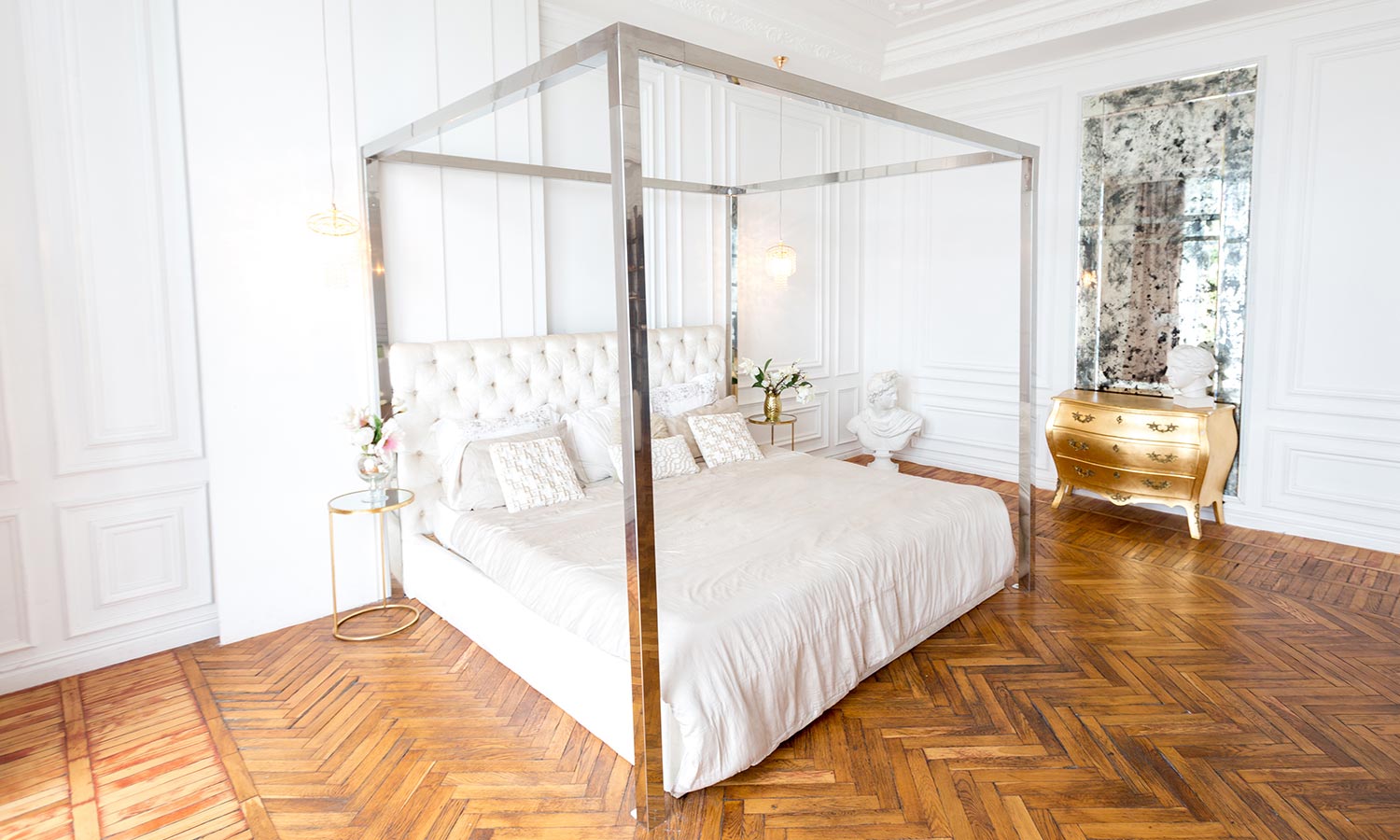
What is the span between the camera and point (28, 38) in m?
2.89

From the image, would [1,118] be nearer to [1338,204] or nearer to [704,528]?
[704,528]

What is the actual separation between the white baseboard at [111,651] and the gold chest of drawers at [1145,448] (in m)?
4.87

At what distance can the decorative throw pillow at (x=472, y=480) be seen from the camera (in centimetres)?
356

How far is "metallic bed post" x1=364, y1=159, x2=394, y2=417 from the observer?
356 cm

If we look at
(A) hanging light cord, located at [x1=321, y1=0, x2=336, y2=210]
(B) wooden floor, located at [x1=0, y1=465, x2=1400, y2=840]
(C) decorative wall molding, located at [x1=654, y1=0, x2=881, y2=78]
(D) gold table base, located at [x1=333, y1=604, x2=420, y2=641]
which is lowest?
(B) wooden floor, located at [x1=0, y1=465, x2=1400, y2=840]

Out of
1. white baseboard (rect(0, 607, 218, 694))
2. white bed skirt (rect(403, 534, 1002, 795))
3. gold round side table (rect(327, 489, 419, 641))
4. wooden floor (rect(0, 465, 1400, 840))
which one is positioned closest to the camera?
wooden floor (rect(0, 465, 1400, 840))

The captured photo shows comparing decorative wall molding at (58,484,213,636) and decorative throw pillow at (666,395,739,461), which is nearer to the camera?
decorative wall molding at (58,484,213,636)

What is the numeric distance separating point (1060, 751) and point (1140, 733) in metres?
0.32

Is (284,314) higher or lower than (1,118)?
lower

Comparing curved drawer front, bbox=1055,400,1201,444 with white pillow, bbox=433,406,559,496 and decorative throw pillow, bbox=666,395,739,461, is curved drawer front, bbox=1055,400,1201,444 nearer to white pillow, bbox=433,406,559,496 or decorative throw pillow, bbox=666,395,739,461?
decorative throw pillow, bbox=666,395,739,461

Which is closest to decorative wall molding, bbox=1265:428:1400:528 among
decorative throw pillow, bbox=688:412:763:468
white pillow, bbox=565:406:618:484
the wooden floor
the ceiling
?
the wooden floor

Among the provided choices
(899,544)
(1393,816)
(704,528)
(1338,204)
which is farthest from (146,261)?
(1338,204)

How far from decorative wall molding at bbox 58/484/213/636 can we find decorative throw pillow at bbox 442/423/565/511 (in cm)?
103

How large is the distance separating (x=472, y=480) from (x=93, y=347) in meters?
1.55
